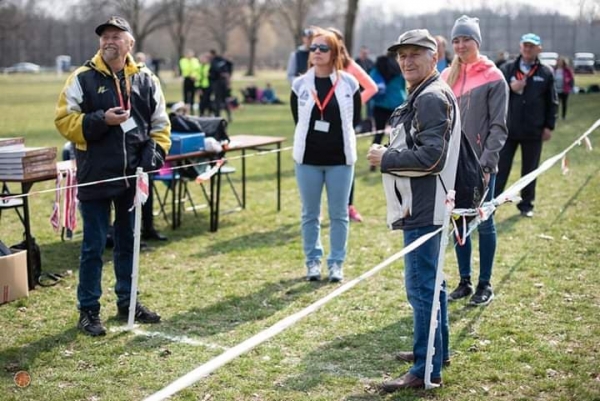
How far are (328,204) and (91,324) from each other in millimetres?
2261

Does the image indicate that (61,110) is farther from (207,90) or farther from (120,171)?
(207,90)

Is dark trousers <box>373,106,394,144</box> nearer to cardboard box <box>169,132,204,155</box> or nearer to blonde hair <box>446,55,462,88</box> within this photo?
cardboard box <box>169,132,204,155</box>

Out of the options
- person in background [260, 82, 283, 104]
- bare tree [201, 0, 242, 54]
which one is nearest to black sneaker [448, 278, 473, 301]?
person in background [260, 82, 283, 104]

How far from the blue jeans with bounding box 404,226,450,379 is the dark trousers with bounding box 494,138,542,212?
11.7 feet

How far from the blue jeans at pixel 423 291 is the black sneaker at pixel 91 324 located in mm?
2205

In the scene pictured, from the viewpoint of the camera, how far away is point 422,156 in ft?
12.4

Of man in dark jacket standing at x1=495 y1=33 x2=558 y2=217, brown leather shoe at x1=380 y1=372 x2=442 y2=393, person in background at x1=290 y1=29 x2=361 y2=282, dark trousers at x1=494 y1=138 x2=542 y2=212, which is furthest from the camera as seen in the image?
man in dark jacket standing at x1=495 y1=33 x2=558 y2=217

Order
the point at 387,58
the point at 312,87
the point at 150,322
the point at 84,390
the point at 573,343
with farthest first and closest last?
the point at 387,58
the point at 312,87
the point at 150,322
the point at 573,343
the point at 84,390

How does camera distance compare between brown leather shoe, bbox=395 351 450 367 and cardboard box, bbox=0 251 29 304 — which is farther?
cardboard box, bbox=0 251 29 304

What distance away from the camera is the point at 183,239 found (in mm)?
8117

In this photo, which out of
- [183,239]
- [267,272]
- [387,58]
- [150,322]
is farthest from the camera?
[387,58]

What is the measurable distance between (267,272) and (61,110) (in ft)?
8.40

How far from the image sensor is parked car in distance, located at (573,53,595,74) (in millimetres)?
34938

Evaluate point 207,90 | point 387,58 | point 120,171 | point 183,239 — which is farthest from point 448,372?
point 207,90
